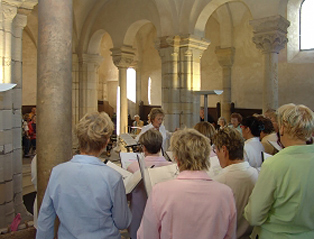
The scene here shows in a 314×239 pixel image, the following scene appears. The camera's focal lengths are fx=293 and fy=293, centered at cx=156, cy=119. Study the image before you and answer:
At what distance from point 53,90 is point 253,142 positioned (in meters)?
2.04

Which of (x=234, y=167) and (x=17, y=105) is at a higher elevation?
(x=17, y=105)

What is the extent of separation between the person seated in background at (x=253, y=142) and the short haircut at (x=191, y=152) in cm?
144

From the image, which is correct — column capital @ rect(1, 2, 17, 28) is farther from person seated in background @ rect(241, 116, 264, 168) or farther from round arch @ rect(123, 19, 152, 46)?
round arch @ rect(123, 19, 152, 46)

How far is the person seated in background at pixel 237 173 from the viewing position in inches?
74.4

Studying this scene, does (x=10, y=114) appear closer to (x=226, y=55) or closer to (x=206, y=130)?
(x=206, y=130)

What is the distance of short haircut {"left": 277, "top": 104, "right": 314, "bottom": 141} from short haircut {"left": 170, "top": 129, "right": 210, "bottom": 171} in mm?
536

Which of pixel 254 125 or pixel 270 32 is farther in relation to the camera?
pixel 270 32

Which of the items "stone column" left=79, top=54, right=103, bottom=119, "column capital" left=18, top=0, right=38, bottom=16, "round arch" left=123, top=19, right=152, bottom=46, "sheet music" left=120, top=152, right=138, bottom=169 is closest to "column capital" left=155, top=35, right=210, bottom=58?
"round arch" left=123, top=19, right=152, bottom=46

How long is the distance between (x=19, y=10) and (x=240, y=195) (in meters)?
3.95

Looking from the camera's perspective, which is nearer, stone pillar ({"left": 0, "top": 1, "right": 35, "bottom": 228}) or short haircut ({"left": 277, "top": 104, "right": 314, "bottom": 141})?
short haircut ({"left": 277, "top": 104, "right": 314, "bottom": 141})

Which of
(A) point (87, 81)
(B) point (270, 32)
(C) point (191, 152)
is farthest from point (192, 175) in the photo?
(A) point (87, 81)

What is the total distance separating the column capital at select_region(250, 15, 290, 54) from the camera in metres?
6.52

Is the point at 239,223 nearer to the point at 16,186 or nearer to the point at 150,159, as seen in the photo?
the point at 150,159

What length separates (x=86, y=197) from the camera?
1611mm
